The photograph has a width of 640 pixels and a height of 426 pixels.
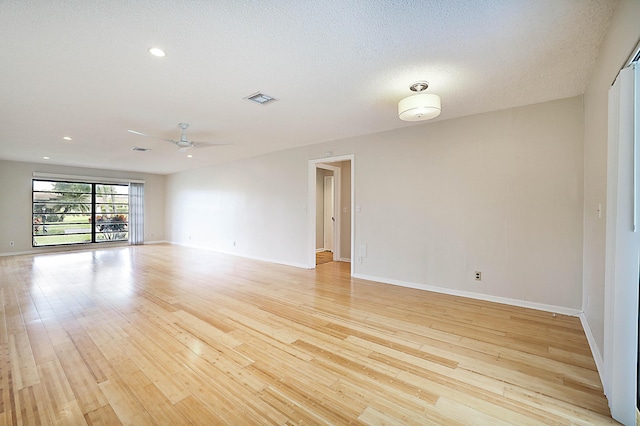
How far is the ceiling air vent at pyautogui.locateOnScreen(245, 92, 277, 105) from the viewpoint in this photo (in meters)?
3.19

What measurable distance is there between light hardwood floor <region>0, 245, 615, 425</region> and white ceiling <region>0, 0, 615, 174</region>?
257 centimetres

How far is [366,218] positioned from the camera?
16.1 ft

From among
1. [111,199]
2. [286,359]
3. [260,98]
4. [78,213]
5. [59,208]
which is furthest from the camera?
[111,199]

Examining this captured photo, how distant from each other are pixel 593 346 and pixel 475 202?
6.41ft

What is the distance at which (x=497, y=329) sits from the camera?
2.81 meters

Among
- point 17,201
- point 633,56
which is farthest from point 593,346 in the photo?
point 17,201

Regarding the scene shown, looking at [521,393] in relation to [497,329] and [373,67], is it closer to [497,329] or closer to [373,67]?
[497,329]

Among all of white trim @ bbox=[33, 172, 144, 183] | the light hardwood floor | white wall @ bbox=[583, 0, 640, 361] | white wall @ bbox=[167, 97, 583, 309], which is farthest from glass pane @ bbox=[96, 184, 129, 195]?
white wall @ bbox=[583, 0, 640, 361]

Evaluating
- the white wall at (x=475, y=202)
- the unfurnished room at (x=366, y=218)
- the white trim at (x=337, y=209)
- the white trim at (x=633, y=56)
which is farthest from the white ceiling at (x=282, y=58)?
the white trim at (x=337, y=209)

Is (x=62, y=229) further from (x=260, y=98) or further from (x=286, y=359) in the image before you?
(x=286, y=359)

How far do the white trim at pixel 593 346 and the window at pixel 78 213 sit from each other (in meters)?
11.8

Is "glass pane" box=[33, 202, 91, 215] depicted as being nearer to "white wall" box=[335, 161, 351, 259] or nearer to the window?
the window

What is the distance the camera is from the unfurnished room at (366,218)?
173 centimetres

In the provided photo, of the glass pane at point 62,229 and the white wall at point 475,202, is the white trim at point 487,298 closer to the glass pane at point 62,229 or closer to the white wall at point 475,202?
the white wall at point 475,202
